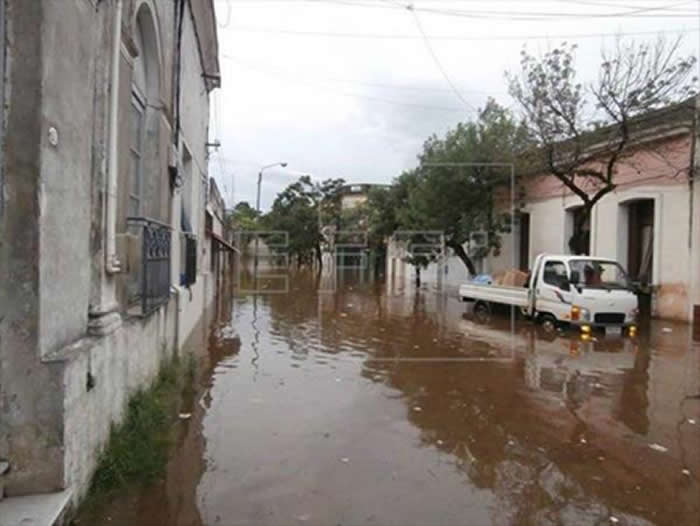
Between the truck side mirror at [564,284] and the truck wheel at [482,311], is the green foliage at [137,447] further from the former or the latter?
the truck wheel at [482,311]

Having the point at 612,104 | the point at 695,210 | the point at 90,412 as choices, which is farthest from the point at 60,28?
the point at 695,210

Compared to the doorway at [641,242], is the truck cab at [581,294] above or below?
below

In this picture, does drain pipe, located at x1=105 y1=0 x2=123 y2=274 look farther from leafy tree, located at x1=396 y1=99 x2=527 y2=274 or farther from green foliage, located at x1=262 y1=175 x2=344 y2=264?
green foliage, located at x1=262 y1=175 x2=344 y2=264

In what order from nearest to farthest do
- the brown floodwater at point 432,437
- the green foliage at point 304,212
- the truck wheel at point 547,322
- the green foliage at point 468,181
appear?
the brown floodwater at point 432,437
the truck wheel at point 547,322
the green foliage at point 468,181
the green foliage at point 304,212

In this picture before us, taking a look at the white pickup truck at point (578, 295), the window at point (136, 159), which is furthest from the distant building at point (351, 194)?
the window at point (136, 159)

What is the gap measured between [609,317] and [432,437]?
889cm

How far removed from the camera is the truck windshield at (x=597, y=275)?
45.8 ft

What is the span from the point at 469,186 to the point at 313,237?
32.4 metres

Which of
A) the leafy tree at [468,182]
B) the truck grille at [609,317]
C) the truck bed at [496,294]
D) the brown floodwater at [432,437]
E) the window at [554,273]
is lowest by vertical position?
the brown floodwater at [432,437]

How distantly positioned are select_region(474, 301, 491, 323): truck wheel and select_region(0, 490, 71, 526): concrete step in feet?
47.9

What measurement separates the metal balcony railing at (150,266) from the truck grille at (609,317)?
9.67m

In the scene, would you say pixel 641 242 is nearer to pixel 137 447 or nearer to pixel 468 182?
pixel 468 182

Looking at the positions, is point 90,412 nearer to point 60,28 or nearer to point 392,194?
point 60,28

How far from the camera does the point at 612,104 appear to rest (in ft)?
51.5
